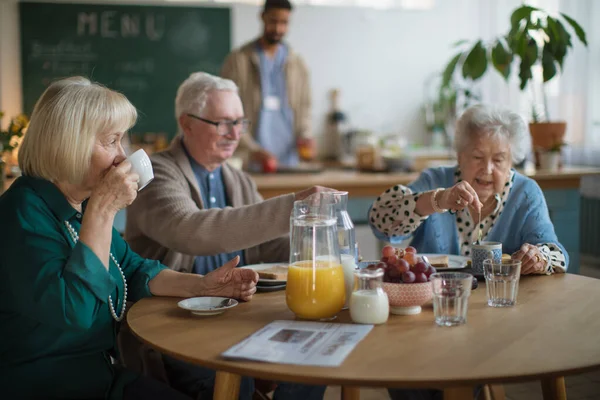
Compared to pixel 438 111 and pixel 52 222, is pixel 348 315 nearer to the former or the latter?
pixel 52 222

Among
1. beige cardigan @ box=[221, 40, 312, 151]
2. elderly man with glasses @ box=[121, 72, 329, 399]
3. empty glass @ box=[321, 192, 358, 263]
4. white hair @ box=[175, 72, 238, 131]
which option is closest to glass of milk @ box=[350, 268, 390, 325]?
empty glass @ box=[321, 192, 358, 263]

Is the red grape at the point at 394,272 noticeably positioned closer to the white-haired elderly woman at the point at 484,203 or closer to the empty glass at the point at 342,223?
the empty glass at the point at 342,223

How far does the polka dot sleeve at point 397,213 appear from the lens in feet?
6.99

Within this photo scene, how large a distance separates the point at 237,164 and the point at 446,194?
6.01 ft

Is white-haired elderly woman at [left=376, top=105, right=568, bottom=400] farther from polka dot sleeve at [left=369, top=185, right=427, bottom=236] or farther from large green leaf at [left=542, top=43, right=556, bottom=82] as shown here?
large green leaf at [left=542, top=43, right=556, bottom=82]

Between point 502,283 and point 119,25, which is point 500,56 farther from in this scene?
point 119,25

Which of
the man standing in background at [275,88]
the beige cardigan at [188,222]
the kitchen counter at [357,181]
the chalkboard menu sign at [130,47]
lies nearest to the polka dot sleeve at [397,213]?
the beige cardigan at [188,222]

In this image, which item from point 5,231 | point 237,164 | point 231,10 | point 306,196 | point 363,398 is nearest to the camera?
point 5,231

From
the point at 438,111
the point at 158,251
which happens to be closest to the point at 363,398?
the point at 158,251

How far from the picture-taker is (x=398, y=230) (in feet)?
7.22

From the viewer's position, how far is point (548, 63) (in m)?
3.69

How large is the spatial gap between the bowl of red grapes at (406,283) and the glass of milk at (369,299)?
52 millimetres

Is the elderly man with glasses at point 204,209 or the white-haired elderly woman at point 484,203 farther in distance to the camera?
the white-haired elderly woman at point 484,203

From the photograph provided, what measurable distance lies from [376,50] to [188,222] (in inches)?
209
